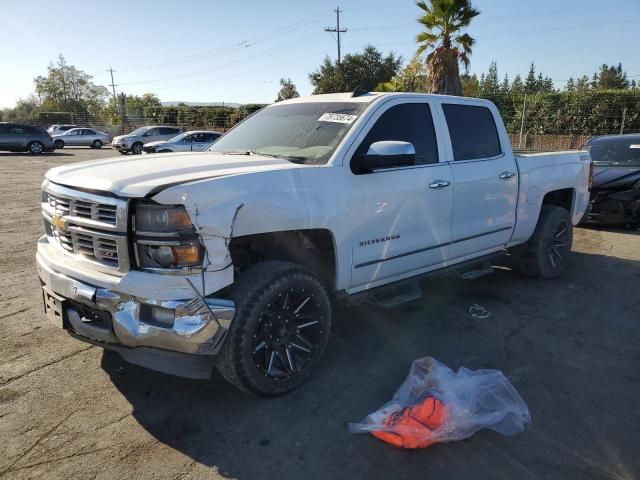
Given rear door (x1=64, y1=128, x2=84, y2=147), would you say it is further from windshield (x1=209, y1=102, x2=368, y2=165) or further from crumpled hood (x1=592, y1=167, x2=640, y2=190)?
windshield (x1=209, y1=102, x2=368, y2=165)

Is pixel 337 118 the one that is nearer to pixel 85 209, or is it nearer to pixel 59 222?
pixel 85 209

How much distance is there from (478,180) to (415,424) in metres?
2.51

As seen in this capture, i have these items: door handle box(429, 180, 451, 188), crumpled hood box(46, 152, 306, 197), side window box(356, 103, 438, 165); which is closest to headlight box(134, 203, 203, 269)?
crumpled hood box(46, 152, 306, 197)

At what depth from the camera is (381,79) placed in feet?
156

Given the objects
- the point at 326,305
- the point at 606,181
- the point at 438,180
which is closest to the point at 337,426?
the point at 326,305

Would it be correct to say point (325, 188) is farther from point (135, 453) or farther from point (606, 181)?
point (606, 181)

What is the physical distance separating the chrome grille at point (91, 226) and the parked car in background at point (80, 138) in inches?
1301

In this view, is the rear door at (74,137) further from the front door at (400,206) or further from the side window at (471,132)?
the front door at (400,206)

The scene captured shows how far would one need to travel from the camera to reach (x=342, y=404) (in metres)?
3.19

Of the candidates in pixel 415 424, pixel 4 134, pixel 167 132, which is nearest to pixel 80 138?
pixel 4 134

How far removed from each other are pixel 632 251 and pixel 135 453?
7067mm

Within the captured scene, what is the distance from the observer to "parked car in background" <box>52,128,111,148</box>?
3254cm

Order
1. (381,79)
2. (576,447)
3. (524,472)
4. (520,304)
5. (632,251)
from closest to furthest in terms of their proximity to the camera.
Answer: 1. (524,472)
2. (576,447)
3. (520,304)
4. (632,251)
5. (381,79)

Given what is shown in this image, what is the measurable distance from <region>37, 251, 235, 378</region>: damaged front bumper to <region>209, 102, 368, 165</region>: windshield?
4.39 feet
